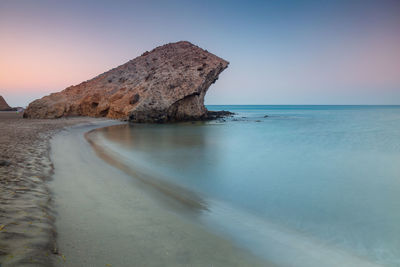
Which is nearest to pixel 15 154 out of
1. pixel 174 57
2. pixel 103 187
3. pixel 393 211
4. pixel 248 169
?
pixel 103 187

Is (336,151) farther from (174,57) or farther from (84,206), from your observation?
(174,57)

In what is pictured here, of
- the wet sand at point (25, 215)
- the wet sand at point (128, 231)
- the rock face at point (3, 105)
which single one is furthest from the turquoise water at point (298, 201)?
the rock face at point (3, 105)

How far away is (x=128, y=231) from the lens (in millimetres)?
2791

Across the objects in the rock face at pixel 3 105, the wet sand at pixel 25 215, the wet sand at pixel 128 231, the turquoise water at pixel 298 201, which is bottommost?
the turquoise water at pixel 298 201

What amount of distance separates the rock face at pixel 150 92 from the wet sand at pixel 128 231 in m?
19.5

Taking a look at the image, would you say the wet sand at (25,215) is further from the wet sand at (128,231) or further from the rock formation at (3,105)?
the rock formation at (3,105)

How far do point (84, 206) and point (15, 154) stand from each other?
392 centimetres

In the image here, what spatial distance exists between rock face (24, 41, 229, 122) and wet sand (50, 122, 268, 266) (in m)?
19.5

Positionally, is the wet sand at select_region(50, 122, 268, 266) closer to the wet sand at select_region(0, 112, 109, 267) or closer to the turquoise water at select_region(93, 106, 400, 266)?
the wet sand at select_region(0, 112, 109, 267)

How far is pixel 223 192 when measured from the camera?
5020mm

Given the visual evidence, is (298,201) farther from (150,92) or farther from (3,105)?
(3,105)

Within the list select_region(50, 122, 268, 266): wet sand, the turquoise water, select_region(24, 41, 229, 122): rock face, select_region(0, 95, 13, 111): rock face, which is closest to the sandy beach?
select_region(50, 122, 268, 266): wet sand

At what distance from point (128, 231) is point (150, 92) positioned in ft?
72.7

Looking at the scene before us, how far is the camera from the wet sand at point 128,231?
2.25 m
